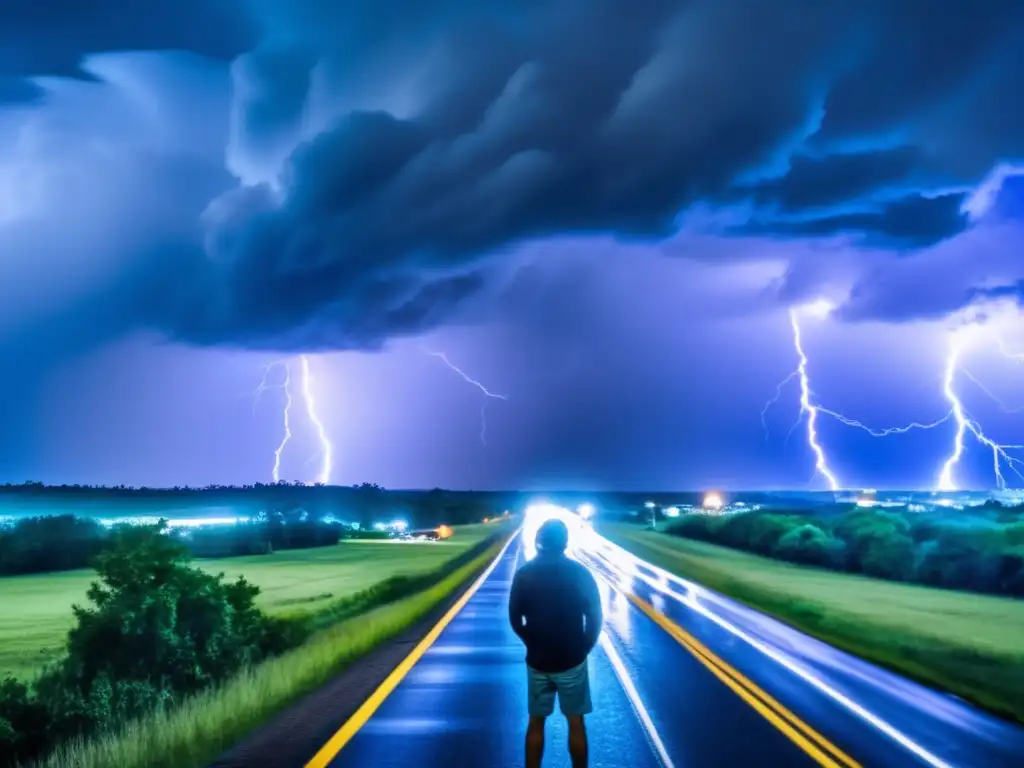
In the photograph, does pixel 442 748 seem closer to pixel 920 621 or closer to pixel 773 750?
pixel 773 750

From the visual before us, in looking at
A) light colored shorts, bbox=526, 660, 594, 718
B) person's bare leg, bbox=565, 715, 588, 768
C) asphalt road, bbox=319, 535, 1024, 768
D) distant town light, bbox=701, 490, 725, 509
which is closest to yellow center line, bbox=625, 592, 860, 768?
asphalt road, bbox=319, 535, 1024, 768

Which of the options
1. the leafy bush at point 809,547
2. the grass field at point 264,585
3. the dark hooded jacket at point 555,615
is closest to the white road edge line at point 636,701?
the dark hooded jacket at point 555,615

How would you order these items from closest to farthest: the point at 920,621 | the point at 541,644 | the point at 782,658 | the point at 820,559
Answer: the point at 541,644 → the point at 782,658 → the point at 920,621 → the point at 820,559

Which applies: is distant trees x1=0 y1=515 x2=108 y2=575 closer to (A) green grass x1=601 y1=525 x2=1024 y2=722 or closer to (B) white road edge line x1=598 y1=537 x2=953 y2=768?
(A) green grass x1=601 y1=525 x2=1024 y2=722

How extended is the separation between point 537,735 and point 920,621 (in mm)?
21295

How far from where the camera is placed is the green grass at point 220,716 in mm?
9227

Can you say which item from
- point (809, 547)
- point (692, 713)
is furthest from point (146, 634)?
Result: point (809, 547)

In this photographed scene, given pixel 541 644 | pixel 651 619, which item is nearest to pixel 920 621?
pixel 651 619

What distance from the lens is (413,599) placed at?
2930 centimetres

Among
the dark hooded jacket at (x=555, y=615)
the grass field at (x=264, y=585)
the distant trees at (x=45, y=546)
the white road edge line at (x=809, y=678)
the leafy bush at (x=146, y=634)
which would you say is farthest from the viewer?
the distant trees at (x=45, y=546)

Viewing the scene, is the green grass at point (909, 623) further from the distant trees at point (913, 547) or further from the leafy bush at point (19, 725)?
the leafy bush at point (19, 725)

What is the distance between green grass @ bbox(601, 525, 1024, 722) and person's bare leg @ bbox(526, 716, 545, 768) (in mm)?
6891

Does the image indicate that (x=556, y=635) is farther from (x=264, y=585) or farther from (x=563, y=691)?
(x=264, y=585)

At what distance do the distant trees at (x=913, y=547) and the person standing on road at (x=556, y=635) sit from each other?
36258 mm
